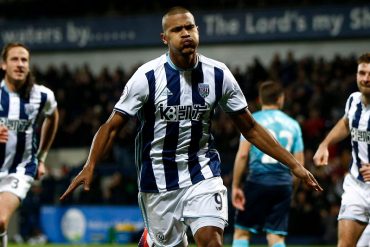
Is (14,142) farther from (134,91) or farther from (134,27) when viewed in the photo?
(134,27)

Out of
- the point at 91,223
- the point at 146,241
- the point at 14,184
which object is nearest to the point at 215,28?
the point at 91,223

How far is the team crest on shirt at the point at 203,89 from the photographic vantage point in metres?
5.56

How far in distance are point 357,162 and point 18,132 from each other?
3.18m

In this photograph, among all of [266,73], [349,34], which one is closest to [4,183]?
[266,73]

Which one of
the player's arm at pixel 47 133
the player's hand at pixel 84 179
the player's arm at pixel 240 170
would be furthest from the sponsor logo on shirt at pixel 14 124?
the player's hand at pixel 84 179

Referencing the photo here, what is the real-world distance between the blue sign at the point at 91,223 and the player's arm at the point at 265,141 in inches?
364

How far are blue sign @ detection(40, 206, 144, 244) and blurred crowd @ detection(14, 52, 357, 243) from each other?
1.05ft

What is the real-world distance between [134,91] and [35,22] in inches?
738

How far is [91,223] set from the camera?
15.6 meters

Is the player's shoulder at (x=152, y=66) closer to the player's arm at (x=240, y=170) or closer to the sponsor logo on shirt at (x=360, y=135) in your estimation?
the sponsor logo on shirt at (x=360, y=135)

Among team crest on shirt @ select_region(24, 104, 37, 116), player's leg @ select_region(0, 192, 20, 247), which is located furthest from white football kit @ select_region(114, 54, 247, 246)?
team crest on shirt @ select_region(24, 104, 37, 116)

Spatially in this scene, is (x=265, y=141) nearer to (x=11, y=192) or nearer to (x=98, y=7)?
(x=11, y=192)

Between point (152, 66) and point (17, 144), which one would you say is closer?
point (152, 66)

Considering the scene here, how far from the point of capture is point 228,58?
71.9 ft
